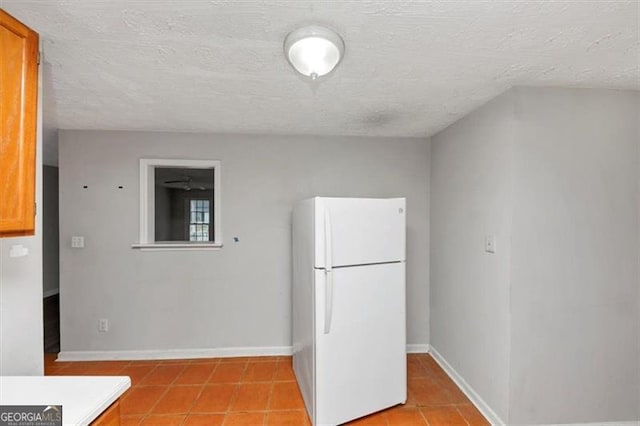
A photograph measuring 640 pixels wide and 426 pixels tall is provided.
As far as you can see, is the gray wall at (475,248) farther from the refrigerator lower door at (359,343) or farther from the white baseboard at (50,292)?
the white baseboard at (50,292)

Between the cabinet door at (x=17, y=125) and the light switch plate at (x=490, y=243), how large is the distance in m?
2.68

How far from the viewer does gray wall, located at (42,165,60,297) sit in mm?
5176

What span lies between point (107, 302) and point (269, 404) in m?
2.00

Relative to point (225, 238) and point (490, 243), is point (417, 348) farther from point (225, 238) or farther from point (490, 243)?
point (225, 238)

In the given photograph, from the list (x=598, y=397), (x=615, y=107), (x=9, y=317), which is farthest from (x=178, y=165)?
(x=598, y=397)

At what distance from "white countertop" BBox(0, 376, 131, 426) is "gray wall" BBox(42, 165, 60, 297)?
4.93 m

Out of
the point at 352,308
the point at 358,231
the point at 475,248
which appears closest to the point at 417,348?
the point at 475,248

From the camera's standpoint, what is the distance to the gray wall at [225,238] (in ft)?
10.6

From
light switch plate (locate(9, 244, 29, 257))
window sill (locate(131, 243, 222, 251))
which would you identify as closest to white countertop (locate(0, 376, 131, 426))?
light switch plate (locate(9, 244, 29, 257))

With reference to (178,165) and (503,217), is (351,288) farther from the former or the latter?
(178,165)

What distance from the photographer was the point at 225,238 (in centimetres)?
336

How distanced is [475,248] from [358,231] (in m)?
1.02

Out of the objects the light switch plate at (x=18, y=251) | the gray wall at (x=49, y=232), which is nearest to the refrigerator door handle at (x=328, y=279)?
the light switch plate at (x=18, y=251)

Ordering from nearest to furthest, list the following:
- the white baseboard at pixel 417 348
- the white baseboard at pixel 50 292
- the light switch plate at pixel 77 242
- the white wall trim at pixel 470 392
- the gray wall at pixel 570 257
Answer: the gray wall at pixel 570 257 < the white wall trim at pixel 470 392 < the light switch plate at pixel 77 242 < the white baseboard at pixel 417 348 < the white baseboard at pixel 50 292
